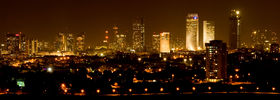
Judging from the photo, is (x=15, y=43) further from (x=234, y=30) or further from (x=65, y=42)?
(x=234, y=30)

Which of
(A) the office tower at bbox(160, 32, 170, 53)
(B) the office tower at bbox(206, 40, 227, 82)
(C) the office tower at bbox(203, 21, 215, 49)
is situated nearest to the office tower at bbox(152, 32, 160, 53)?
(A) the office tower at bbox(160, 32, 170, 53)

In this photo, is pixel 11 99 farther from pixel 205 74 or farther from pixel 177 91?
pixel 205 74

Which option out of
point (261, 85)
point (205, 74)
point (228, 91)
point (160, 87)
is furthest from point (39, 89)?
point (205, 74)

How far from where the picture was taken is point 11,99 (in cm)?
1156

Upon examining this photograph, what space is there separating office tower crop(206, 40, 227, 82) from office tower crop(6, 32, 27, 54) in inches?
1727

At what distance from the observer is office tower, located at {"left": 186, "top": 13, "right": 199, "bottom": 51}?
60.8 meters

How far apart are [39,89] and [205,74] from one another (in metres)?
10.4

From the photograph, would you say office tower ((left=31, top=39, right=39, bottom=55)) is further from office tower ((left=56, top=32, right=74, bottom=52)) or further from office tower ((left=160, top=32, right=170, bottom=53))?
office tower ((left=160, top=32, right=170, bottom=53))

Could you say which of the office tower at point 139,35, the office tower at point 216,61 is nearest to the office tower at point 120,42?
the office tower at point 139,35

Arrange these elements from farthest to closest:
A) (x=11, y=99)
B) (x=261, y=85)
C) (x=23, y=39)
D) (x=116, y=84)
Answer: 1. (x=23, y=39)
2. (x=116, y=84)
3. (x=261, y=85)
4. (x=11, y=99)

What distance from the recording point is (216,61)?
2088cm

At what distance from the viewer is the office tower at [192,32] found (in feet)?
200

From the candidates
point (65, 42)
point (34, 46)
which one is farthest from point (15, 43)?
point (65, 42)

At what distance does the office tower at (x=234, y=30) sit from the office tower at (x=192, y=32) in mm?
12282
